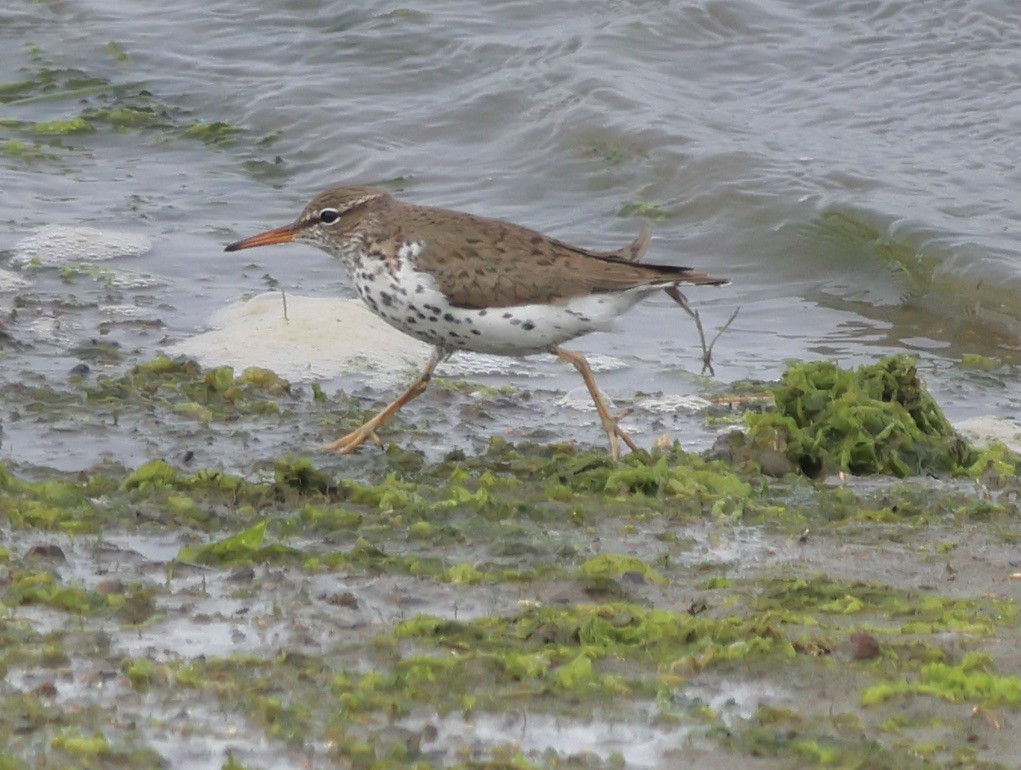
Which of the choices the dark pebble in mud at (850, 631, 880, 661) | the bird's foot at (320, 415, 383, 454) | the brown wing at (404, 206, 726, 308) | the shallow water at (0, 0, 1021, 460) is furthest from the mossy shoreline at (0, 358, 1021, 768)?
the shallow water at (0, 0, 1021, 460)

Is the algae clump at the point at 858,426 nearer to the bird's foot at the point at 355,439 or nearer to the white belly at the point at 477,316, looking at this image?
the white belly at the point at 477,316

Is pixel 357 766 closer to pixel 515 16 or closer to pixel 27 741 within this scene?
pixel 27 741

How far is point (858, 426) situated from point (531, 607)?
260cm

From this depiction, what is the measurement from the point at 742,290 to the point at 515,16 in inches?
207

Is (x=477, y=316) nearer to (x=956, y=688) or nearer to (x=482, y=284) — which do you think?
(x=482, y=284)

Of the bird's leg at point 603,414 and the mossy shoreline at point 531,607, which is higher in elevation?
the mossy shoreline at point 531,607

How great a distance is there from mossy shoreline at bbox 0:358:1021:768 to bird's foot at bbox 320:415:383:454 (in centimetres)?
18

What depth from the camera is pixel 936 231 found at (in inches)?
446

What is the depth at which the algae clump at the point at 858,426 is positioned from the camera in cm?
685

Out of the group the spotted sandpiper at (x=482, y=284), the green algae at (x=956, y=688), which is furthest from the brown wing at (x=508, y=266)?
the green algae at (x=956, y=688)

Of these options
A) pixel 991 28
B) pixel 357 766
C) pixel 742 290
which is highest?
pixel 357 766

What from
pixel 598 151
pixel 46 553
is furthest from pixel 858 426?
pixel 598 151

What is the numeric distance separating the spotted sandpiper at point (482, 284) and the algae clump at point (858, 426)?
2.04 feet

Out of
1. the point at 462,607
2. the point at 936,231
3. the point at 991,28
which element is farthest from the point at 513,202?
the point at 462,607
